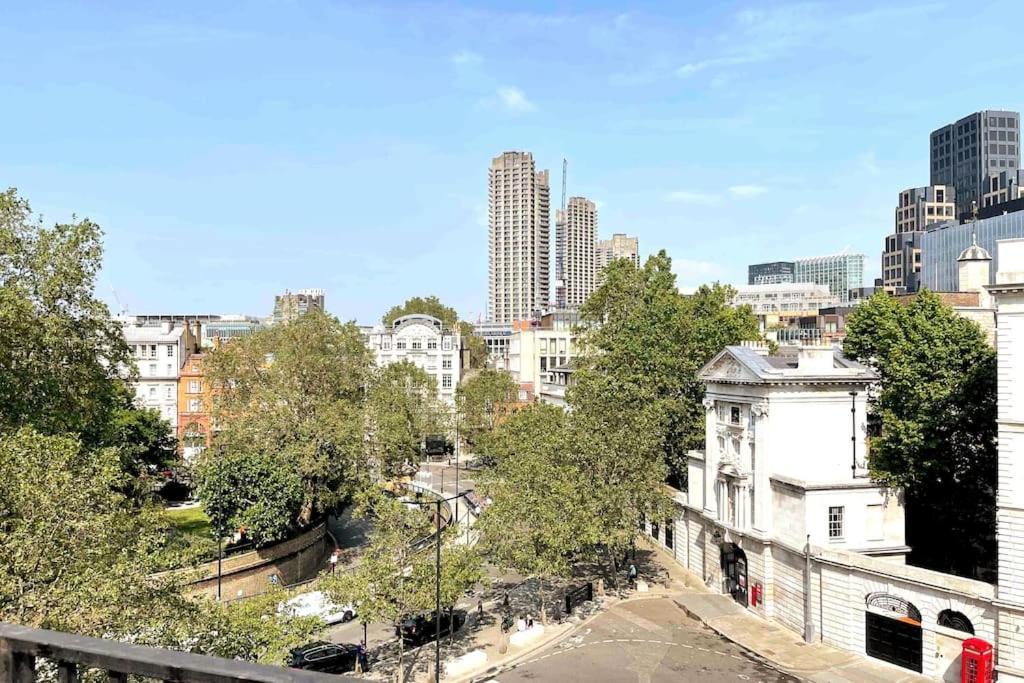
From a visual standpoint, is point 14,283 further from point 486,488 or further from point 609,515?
point 609,515

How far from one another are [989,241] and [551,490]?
246 feet

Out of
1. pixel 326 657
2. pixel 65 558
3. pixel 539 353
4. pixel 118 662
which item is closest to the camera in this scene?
pixel 118 662

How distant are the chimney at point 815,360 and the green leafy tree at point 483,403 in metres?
56.4

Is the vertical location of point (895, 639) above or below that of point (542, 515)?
below

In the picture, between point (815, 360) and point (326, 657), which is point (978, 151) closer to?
point (815, 360)

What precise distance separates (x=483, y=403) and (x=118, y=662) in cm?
9565

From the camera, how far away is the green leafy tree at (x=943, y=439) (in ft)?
134

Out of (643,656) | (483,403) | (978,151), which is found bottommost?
(643,656)

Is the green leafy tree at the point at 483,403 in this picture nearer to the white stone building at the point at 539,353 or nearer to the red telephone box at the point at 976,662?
the white stone building at the point at 539,353

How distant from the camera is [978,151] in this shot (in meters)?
180

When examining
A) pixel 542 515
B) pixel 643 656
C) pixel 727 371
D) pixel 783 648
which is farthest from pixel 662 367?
pixel 643 656

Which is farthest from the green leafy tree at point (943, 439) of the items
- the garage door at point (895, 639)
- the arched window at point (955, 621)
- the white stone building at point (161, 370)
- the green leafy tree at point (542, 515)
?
the white stone building at point (161, 370)

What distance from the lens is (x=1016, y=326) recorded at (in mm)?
31969

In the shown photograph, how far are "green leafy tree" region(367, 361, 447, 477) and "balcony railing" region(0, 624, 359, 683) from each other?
5727 cm
